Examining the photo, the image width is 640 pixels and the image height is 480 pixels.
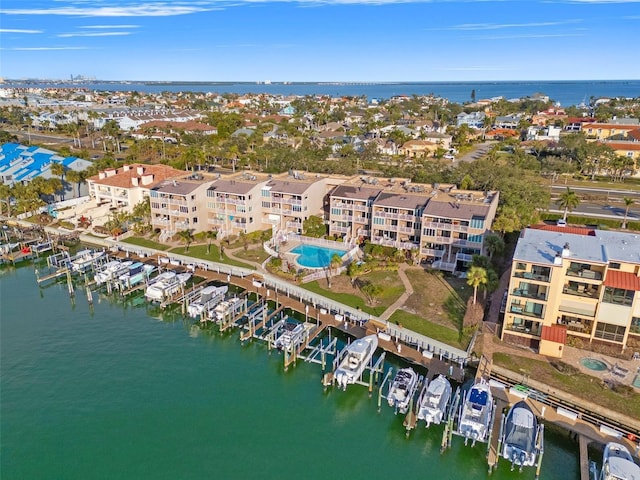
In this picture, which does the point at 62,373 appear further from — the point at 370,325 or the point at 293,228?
the point at 293,228

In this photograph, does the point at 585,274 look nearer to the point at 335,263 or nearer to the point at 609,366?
the point at 609,366

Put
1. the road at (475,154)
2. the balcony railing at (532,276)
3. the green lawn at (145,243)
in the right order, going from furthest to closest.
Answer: the road at (475,154)
the green lawn at (145,243)
the balcony railing at (532,276)

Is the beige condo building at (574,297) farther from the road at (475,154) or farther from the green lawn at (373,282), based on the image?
the road at (475,154)

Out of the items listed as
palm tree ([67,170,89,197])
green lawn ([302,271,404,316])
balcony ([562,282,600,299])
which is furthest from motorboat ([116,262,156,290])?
balcony ([562,282,600,299])

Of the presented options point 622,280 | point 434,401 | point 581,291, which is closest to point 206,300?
point 434,401

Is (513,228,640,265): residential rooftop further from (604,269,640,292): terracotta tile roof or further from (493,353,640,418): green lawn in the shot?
(493,353,640,418): green lawn

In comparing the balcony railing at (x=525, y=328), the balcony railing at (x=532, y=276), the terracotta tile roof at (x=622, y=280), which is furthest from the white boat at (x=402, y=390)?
the terracotta tile roof at (x=622, y=280)

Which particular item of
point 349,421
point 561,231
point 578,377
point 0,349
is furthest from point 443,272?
point 0,349
